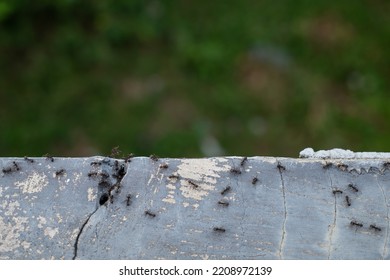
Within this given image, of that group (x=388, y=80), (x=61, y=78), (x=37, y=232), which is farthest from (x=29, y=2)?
(x=37, y=232)

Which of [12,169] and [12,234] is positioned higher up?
[12,169]

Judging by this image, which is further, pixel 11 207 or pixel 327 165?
pixel 327 165

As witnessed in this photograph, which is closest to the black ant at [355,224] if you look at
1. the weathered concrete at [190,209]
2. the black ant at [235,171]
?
the weathered concrete at [190,209]

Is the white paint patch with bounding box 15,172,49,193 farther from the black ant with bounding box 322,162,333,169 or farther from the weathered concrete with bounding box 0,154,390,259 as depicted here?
the black ant with bounding box 322,162,333,169

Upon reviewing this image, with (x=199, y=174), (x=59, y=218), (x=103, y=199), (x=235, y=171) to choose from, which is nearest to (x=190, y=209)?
(x=199, y=174)

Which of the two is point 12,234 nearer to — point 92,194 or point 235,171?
point 92,194
